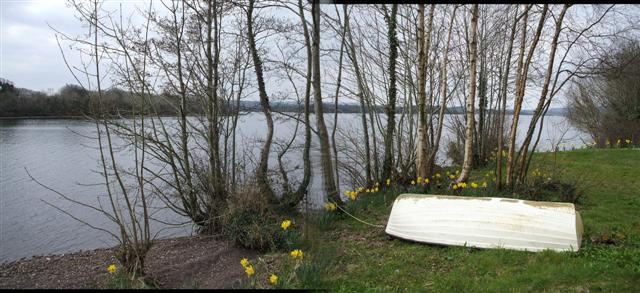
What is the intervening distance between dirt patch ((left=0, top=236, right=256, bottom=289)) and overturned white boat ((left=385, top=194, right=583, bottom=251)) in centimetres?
180

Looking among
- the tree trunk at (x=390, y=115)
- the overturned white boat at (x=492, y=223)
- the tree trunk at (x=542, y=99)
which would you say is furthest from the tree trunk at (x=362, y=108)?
the overturned white boat at (x=492, y=223)

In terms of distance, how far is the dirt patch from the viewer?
3.72 metres

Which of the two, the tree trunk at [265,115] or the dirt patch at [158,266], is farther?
the tree trunk at [265,115]

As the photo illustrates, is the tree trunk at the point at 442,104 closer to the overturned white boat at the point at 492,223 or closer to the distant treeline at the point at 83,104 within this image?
the distant treeline at the point at 83,104

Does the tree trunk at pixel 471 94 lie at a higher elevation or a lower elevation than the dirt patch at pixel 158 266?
higher

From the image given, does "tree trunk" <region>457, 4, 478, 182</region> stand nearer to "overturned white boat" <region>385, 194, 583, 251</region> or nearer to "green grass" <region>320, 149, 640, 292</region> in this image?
"green grass" <region>320, 149, 640, 292</region>

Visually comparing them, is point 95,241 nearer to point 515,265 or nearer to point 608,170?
point 515,265

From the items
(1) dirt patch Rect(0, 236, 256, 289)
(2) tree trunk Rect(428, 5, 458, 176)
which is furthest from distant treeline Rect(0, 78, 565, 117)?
(1) dirt patch Rect(0, 236, 256, 289)

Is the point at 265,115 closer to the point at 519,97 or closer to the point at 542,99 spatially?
the point at 519,97

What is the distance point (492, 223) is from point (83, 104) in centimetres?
397

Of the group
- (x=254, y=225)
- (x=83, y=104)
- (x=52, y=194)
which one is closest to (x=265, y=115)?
(x=254, y=225)

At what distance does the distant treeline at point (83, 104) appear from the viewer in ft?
8.45

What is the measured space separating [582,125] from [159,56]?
17851 millimetres

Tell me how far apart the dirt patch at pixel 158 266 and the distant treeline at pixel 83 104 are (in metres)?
1.47
